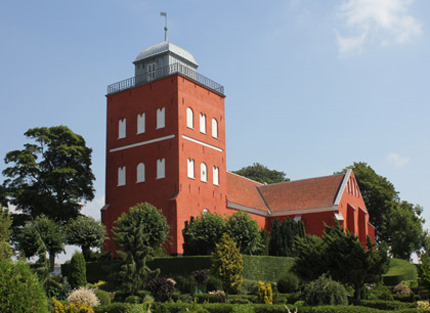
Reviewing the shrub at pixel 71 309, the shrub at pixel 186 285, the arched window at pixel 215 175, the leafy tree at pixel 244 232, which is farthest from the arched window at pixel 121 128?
the shrub at pixel 71 309

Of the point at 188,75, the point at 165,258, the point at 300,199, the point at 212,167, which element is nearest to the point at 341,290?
the point at 165,258

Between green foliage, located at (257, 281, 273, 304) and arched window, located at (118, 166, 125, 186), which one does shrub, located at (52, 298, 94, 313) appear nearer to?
green foliage, located at (257, 281, 273, 304)

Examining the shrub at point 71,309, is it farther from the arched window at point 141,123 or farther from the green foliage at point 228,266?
the arched window at point 141,123

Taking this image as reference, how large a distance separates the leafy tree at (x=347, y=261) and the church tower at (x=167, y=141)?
12.4 m

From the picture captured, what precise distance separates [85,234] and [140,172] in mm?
6091

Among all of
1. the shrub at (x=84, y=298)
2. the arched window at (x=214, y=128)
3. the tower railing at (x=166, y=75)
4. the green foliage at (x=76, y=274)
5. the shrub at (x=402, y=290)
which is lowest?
A: the shrub at (x=402, y=290)

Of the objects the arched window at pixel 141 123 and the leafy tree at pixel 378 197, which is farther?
the leafy tree at pixel 378 197

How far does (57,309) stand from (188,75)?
23.5 meters

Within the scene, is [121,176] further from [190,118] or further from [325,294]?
[325,294]

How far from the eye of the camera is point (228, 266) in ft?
90.5

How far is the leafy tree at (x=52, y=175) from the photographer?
38.1m

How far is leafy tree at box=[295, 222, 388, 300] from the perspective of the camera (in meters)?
22.7

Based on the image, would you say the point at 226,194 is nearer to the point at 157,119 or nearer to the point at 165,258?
the point at 157,119

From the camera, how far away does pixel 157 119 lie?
37.9 m
